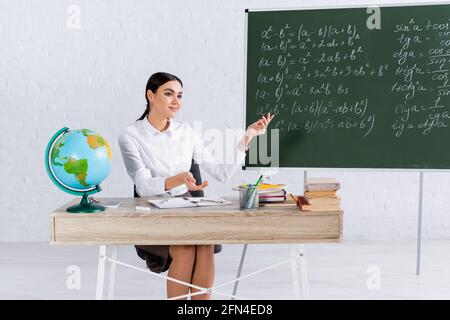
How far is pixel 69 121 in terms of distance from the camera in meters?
3.79

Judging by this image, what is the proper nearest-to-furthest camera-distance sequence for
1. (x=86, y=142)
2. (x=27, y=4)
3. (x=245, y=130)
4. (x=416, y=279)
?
(x=86, y=142) → (x=245, y=130) → (x=416, y=279) → (x=27, y=4)

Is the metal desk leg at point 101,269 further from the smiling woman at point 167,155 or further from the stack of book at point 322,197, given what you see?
the stack of book at point 322,197

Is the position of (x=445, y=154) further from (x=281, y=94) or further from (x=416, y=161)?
(x=281, y=94)

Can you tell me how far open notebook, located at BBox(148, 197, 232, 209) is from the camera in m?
1.90

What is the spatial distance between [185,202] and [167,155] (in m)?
0.51

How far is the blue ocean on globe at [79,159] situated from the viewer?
1.75m

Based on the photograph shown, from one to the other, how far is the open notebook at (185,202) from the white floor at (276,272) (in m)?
0.87

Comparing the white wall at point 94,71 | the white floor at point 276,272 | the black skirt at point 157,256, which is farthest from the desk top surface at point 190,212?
the white wall at point 94,71

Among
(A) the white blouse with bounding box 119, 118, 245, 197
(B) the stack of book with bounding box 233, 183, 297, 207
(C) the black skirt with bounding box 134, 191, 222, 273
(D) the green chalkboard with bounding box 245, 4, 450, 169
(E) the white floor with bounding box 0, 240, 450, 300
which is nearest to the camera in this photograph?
(B) the stack of book with bounding box 233, 183, 297, 207

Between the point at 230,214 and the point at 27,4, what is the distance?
273cm

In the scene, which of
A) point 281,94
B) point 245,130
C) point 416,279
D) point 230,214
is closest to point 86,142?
point 230,214

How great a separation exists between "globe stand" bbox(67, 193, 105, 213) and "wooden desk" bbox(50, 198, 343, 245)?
3 centimetres

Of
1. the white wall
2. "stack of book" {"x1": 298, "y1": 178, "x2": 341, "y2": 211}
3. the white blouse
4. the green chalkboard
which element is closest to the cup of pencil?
"stack of book" {"x1": 298, "y1": 178, "x2": 341, "y2": 211}

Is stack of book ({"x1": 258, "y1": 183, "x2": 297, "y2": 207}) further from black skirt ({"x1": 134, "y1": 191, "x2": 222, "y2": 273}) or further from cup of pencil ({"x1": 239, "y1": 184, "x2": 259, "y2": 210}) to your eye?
black skirt ({"x1": 134, "y1": 191, "x2": 222, "y2": 273})
